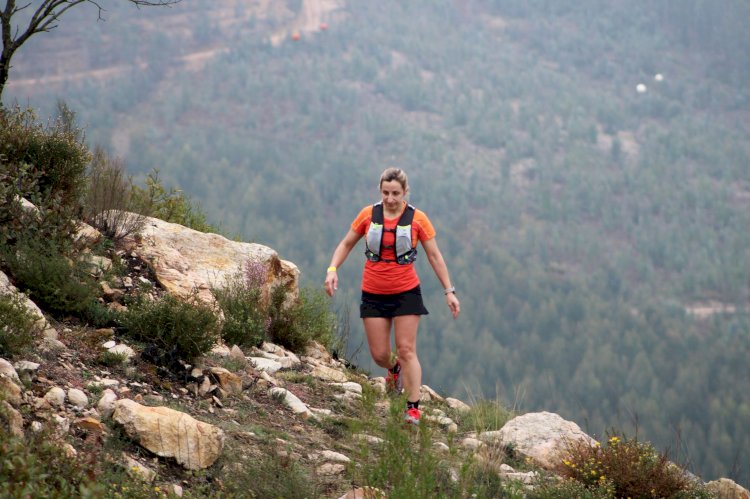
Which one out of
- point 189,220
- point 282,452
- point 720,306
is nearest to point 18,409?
point 282,452

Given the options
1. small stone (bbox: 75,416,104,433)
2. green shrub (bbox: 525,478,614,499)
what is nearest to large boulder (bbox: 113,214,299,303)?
small stone (bbox: 75,416,104,433)

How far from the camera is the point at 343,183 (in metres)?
158

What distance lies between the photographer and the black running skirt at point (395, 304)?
234 inches

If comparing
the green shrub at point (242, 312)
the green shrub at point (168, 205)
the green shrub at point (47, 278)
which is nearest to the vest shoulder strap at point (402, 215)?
the green shrub at point (242, 312)

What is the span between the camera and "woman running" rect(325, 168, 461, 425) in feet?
19.4

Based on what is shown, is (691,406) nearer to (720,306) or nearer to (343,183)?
(720,306)

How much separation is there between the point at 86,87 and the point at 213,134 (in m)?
27.6

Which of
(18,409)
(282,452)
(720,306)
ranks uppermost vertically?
(18,409)

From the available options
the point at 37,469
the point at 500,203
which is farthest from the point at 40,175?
the point at 500,203

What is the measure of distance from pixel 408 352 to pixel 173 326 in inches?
64.0

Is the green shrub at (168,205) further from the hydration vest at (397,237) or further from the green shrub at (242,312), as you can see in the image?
the hydration vest at (397,237)

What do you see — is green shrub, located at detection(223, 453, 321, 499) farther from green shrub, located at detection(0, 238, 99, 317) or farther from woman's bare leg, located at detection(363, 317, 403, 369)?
green shrub, located at detection(0, 238, 99, 317)

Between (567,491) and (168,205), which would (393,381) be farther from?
(168,205)

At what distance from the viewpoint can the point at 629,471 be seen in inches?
215
